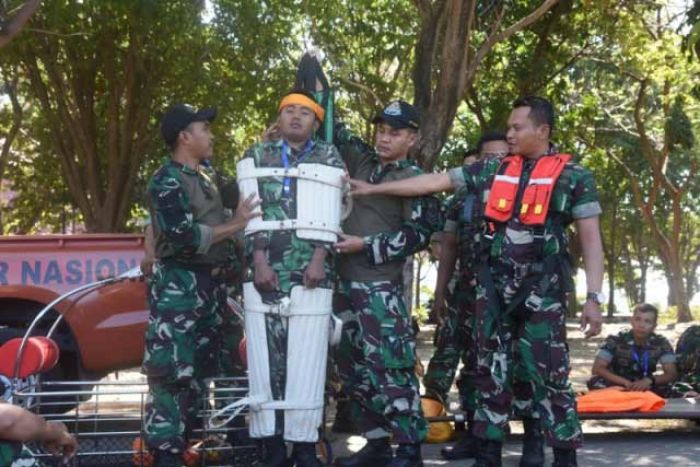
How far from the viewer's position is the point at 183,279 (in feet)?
19.0

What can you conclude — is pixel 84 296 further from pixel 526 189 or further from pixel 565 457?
pixel 565 457

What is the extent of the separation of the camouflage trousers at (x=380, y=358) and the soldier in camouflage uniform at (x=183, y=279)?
2.38 feet

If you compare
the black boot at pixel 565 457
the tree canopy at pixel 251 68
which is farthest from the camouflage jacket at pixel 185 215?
the tree canopy at pixel 251 68

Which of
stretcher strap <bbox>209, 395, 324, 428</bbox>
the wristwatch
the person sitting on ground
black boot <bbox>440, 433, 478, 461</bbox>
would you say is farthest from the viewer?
black boot <bbox>440, 433, 478, 461</bbox>

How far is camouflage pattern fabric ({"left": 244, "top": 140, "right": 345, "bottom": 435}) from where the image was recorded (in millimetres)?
A: 5531

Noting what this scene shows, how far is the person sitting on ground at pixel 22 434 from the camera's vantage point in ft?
11.9

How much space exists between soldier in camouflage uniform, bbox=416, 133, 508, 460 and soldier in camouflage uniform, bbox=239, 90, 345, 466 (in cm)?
124

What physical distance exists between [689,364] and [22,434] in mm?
5618

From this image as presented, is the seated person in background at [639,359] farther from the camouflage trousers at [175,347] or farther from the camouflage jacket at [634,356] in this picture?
the camouflage trousers at [175,347]

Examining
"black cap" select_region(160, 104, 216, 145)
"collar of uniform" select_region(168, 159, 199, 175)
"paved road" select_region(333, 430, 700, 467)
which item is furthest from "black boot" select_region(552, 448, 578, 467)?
"black cap" select_region(160, 104, 216, 145)

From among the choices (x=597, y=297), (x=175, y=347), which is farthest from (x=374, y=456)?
(x=597, y=297)

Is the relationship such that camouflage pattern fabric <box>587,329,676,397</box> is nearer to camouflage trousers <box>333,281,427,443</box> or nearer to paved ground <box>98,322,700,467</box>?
paved ground <box>98,322,700,467</box>

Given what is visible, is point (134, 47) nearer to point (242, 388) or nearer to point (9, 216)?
point (242, 388)

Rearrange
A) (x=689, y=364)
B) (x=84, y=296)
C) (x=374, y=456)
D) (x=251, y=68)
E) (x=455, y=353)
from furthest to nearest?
(x=251, y=68) < (x=689, y=364) < (x=84, y=296) < (x=455, y=353) < (x=374, y=456)
